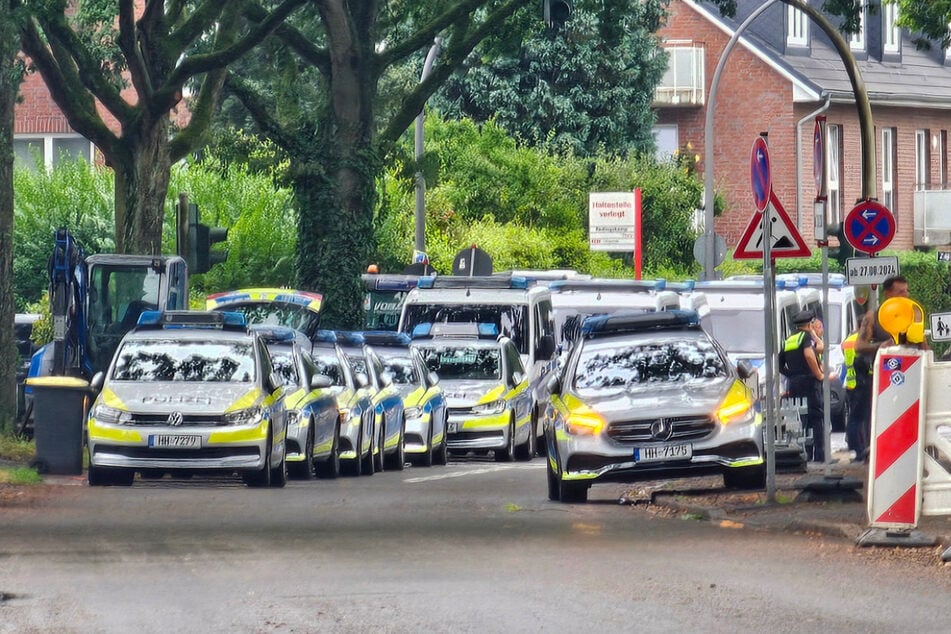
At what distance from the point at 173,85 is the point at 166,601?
18.5 metres

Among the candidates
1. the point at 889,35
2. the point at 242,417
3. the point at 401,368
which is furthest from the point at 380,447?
the point at 889,35

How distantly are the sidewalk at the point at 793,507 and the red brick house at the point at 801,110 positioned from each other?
38401 millimetres

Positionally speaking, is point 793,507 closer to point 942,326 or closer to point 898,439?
point 898,439

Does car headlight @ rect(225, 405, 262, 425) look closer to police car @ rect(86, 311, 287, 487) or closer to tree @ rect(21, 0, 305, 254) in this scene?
police car @ rect(86, 311, 287, 487)

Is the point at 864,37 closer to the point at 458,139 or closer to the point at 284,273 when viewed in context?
the point at 458,139

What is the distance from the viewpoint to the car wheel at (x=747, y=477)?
1883 centimetres

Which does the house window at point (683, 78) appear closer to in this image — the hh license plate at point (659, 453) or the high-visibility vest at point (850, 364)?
the high-visibility vest at point (850, 364)

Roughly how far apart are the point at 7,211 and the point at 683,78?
37195 mm

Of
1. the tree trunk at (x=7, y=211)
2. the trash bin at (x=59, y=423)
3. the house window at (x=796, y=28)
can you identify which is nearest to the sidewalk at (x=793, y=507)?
the trash bin at (x=59, y=423)

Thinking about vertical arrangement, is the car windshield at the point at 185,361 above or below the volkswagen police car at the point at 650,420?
above

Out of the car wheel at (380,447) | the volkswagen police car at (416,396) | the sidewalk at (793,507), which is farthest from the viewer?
the volkswagen police car at (416,396)

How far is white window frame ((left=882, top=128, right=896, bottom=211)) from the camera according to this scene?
63125 mm

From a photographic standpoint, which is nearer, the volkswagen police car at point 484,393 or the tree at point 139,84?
the volkswagen police car at point 484,393

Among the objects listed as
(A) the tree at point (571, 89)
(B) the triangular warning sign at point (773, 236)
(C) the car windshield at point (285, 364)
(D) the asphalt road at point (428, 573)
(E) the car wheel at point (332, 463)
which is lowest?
(E) the car wheel at point (332, 463)
